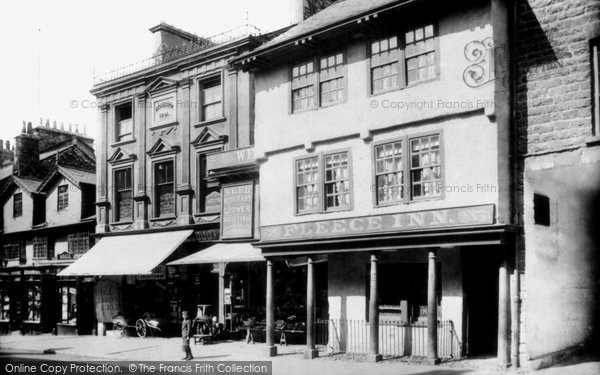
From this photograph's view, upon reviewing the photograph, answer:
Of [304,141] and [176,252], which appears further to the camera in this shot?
[176,252]

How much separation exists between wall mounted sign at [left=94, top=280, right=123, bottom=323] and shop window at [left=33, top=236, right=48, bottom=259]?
5226 millimetres

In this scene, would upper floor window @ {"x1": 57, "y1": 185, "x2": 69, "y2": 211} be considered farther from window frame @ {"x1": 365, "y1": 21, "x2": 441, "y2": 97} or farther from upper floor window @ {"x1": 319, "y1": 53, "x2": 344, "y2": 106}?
window frame @ {"x1": 365, "y1": 21, "x2": 441, "y2": 97}

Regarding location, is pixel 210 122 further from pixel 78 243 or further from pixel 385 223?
pixel 385 223

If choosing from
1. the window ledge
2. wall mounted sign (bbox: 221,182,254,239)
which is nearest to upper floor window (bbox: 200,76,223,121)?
wall mounted sign (bbox: 221,182,254,239)

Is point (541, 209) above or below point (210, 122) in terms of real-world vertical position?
below

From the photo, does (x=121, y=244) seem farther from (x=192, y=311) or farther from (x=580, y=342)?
(x=580, y=342)

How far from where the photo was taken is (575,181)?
1458 centimetres

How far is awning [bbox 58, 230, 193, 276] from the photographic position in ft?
78.5

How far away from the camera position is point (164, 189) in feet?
87.4

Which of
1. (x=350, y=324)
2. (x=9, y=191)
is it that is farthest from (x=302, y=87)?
(x=9, y=191)

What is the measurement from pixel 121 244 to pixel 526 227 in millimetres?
18173

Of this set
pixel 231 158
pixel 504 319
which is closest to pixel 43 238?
pixel 231 158

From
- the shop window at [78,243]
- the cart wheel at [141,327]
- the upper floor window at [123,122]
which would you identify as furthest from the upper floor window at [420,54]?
the shop window at [78,243]

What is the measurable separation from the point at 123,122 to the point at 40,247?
330 inches
